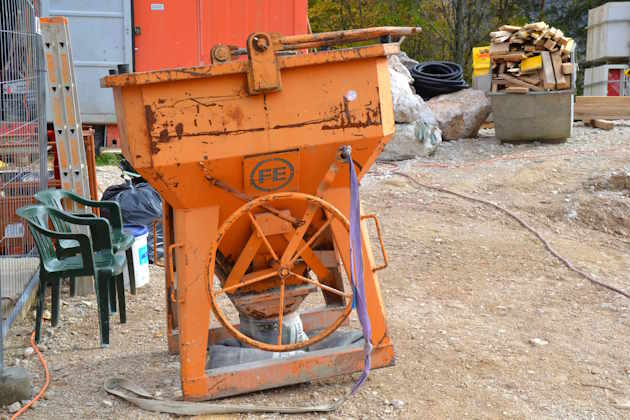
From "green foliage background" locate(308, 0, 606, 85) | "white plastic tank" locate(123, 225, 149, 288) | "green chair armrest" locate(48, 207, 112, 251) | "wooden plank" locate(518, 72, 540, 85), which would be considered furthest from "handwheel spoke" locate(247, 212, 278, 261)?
"green foliage background" locate(308, 0, 606, 85)

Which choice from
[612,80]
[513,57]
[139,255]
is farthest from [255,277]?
[612,80]

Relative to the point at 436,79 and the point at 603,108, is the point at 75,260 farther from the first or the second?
the point at 603,108

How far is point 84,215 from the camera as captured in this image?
5477 mm

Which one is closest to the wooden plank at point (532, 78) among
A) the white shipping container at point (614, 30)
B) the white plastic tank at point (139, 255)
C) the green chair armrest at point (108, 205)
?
the white shipping container at point (614, 30)

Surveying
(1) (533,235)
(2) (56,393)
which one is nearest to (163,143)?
(2) (56,393)

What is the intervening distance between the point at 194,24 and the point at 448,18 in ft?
31.8

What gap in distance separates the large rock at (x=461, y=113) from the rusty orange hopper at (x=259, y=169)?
7335 millimetres

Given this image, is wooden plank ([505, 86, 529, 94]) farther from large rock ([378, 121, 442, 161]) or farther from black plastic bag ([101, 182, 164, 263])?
black plastic bag ([101, 182, 164, 263])

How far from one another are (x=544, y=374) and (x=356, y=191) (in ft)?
4.67

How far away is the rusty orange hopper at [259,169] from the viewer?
3400mm

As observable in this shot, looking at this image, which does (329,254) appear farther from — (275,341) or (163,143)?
(163,143)

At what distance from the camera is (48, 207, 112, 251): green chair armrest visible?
488 cm

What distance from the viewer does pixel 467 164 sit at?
382 inches

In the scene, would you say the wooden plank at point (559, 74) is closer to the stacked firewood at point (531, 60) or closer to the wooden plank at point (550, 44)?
the stacked firewood at point (531, 60)
